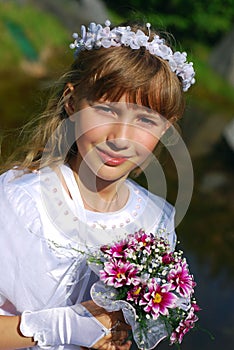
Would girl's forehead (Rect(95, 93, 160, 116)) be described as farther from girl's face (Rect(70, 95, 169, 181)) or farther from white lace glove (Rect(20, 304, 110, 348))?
white lace glove (Rect(20, 304, 110, 348))

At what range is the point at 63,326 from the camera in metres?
2.12

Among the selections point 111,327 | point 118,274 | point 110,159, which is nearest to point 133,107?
point 110,159

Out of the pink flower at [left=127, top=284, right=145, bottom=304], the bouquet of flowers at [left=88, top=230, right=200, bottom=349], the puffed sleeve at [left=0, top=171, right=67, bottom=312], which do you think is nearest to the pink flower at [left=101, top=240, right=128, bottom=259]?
the bouquet of flowers at [left=88, top=230, right=200, bottom=349]

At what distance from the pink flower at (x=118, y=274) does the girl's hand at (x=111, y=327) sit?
0.45 ft

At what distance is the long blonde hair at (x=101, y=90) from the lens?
2260 mm

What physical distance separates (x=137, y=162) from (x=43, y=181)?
35 centimetres

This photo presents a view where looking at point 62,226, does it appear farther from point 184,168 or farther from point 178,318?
point 184,168

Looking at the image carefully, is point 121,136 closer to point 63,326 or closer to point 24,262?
point 24,262

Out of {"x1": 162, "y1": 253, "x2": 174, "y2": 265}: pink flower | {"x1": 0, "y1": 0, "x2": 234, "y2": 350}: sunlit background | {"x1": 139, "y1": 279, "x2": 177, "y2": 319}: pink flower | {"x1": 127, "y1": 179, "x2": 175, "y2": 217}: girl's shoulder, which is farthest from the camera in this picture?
{"x1": 0, "y1": 0, "x2": 234, "y2": 350}: sunlit background

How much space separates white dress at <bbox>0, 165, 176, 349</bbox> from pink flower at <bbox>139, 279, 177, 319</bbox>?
0.29 metres

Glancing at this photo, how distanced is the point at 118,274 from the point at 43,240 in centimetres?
33

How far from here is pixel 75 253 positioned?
2.25 m

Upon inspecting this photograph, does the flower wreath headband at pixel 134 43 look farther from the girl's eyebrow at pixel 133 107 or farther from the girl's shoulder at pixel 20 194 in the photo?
the girl's shoulder at pixel 20 194

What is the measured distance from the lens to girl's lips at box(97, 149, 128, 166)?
2.25 meters
